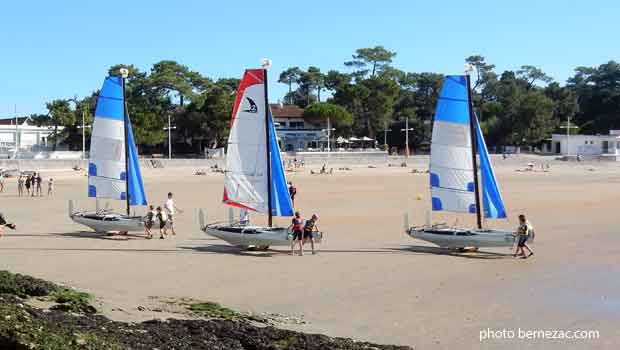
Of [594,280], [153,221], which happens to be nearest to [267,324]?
[594,280]

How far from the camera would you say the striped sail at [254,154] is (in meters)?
18.7

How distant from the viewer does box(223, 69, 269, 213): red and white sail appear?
61.5ft

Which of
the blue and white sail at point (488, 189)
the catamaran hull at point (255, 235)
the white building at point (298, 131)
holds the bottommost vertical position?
the catamaran hull at point (255, 235)

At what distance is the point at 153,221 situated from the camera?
Result: 20922 millimetres

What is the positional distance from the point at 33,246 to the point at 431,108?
96.0 m

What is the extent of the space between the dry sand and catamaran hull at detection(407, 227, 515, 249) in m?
0.32

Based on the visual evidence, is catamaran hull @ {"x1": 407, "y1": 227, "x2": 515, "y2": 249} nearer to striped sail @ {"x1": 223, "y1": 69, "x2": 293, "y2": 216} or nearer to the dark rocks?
striped sail @ {"x1": 223, "y1": 69, "x2": 293, "y2": 216}

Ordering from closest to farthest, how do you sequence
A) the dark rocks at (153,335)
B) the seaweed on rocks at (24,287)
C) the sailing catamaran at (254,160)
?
the dark rocks at (153,335) → the seaweed on rocks at (24,287) → the sailing catamaran at (254,160)

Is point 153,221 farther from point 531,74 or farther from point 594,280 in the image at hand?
point 531,74

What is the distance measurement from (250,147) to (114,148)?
17.7 feet

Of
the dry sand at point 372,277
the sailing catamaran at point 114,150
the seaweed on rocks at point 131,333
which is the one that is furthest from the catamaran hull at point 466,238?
the sailing catamaran at point 114,150

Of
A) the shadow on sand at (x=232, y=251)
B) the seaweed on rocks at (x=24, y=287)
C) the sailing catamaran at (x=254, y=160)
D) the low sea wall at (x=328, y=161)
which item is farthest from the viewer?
the low sea wall at (x=328, y=161)

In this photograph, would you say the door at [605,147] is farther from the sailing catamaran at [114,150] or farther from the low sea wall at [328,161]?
the sailing catamaran at [114,150]

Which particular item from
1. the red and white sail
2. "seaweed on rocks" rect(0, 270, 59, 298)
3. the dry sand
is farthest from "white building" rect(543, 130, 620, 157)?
"seaweed on rocks" rect(0, 270, 59, 298)
